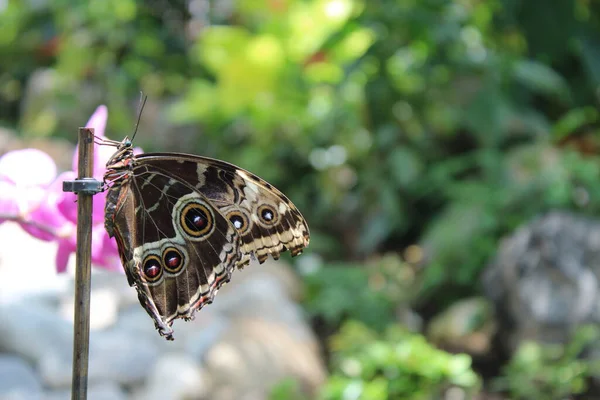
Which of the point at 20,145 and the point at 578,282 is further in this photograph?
the point at 20,145

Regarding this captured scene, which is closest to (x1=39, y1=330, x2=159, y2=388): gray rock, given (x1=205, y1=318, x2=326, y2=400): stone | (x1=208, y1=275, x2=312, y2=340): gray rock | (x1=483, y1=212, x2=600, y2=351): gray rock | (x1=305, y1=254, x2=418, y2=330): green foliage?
(x1=205, y1=318, x2=326, y2=400): stone

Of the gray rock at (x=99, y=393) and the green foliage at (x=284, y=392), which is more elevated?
the gray rock at (x=99, y=393)

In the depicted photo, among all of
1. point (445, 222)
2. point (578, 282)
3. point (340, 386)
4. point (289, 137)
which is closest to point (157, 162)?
point (340, 386)

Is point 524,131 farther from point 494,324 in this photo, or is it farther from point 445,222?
point 494,324

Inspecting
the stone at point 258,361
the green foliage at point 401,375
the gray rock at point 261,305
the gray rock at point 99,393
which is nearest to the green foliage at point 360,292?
the gray rock at point 261,305

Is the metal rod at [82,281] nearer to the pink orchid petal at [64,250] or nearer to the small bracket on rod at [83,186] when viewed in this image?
the small bracket on rod at [83,186]

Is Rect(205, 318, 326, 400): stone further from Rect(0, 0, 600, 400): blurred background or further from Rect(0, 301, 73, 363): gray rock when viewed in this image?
Rect(0, 301, 73, 363): gray rock
